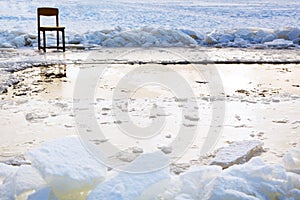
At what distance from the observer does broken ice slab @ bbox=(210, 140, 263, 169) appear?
261cm

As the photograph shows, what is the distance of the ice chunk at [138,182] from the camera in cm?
188

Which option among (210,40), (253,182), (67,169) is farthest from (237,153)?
(210,40)

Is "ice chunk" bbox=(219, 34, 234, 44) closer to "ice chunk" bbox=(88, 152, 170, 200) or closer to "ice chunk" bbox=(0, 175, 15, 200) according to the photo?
"ice chunk" bbox=(88, 152, 170, 200)

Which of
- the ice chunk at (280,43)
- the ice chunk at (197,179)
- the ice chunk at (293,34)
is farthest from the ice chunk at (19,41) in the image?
the ice chunk at (197,179)

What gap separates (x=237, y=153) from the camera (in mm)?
2748

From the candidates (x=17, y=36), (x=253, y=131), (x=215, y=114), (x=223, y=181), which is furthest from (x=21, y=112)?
(x=17, y=36)

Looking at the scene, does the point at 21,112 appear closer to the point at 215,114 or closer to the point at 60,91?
the point at 60,91

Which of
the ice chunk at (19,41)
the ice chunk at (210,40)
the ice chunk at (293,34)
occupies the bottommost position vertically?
the ice chunk at (19,41)

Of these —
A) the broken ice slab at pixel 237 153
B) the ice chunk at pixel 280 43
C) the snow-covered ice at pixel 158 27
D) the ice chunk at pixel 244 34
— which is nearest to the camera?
the broken ice slab at pixel 237 153

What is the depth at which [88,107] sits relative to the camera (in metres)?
4.11

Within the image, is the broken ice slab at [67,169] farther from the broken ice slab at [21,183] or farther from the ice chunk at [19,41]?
the ice chunk at [19,41]

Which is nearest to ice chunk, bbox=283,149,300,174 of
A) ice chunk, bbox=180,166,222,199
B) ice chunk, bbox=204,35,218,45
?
ice chunk, bbox=180,166,222,199

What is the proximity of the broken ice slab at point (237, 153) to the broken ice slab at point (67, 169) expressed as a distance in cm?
86

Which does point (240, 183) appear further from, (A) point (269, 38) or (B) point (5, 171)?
(A) point (269, 38)
